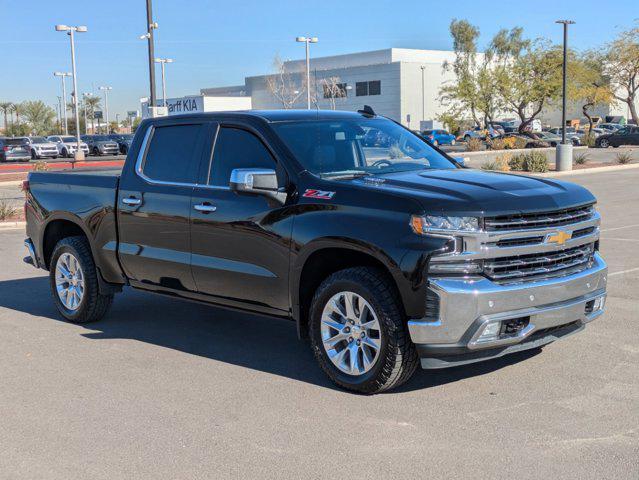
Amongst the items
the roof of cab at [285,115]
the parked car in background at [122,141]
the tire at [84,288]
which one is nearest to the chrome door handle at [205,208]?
the roof of cab at [285,115]

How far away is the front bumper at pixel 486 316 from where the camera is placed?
4.96 metres

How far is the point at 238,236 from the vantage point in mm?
6156

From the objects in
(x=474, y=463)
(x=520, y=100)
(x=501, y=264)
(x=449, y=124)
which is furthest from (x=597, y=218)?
(x=449, y=124)

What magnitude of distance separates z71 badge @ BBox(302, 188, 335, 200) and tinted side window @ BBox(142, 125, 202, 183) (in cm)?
130

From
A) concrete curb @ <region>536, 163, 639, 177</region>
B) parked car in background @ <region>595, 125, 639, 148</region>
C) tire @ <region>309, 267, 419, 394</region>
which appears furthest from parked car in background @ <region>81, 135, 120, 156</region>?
tire @ <region>309, 267, 419, 394</region>

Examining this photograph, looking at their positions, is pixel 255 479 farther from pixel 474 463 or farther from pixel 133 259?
pixel 133 259

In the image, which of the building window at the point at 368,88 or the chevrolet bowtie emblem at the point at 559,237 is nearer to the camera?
the chevrolet bowtie emblem at the point at 559,237

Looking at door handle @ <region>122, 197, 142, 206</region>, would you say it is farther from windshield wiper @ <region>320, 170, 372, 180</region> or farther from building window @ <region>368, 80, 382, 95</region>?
building window @ <region>368, 80, 382, 95</region>

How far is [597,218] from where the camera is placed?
5.89 m

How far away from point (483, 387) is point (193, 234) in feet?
8.51

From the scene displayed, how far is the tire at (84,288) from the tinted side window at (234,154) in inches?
76.1

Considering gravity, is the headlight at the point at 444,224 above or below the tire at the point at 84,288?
above

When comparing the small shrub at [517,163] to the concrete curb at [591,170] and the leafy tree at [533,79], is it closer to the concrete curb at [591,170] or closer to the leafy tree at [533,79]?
the concrete curb at [591,170]

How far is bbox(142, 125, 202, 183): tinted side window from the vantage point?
671cm
